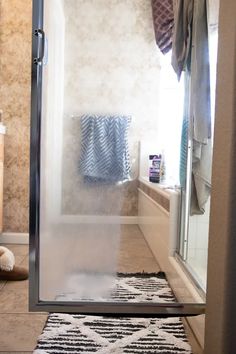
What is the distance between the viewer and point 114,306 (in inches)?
52.7

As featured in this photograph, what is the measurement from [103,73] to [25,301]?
101 cm

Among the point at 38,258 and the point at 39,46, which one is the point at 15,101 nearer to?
the point at 39,46

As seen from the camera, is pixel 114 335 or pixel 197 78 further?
pixel 197 78

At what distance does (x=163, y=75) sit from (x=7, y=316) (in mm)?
1206

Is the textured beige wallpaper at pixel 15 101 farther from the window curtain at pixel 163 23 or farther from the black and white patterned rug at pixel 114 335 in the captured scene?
the black and white patterned rug at pixel 114 335

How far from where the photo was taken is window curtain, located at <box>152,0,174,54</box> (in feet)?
5.06

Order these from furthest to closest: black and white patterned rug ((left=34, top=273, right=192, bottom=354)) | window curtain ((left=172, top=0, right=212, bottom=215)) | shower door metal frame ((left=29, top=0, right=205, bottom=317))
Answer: window curtain ((left=172, top=0, right=212, bottom=215)) → shower door metal frame ((left=29, top=0, right=205, bottom=317)) → black and white patterned rug ((left=34, top=273, right=192, bottom=354))

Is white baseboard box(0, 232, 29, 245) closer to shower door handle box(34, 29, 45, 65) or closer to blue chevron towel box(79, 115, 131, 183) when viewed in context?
blue chevron towel box(79, 115, 131, 183)

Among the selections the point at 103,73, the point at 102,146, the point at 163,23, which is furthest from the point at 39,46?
the point at 163,23

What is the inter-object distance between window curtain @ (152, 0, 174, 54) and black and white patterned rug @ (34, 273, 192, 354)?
1.11 meters

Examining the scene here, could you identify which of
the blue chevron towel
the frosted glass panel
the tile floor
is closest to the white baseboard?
the tile floor

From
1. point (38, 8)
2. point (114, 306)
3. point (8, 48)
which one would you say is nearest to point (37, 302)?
point (114, 306)

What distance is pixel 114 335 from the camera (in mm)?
1211

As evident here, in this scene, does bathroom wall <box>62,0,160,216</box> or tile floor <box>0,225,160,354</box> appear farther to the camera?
bathroom wall <box>62,0,160,216</box>
